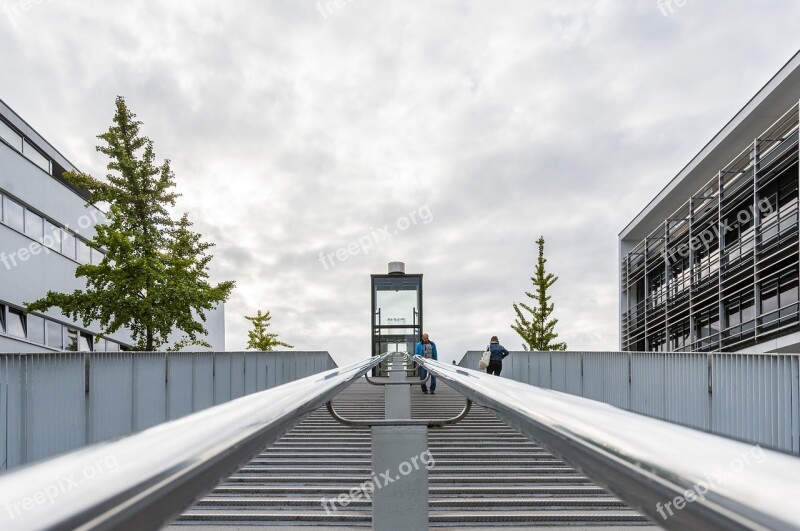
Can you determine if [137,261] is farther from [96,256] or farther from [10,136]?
[96,256]

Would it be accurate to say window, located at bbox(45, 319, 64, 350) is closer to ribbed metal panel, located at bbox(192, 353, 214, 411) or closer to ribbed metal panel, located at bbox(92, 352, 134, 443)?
ribbed metal panel, located at bbox(192, 353, 214, 411)

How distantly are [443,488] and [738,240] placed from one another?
2071cm

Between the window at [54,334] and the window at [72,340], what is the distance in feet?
1.68

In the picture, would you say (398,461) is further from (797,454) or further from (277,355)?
(277,355)

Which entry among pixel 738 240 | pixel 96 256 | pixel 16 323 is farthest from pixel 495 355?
pixel 96 256

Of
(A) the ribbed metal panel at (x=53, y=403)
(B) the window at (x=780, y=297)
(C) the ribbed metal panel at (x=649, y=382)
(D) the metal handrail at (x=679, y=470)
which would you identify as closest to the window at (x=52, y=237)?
(A) the ribbed metal panel at (x=53, y=403)

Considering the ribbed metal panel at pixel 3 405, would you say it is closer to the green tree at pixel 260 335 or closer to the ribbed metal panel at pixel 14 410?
the ribbed metal panel at pixel 14 410

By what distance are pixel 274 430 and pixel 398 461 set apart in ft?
4.43

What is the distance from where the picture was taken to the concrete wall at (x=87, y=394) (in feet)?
30.8

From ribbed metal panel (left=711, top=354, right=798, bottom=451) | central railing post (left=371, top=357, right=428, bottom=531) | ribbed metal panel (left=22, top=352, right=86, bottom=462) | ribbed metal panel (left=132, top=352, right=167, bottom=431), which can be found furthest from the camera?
ribbed metal panel (left=132, top=352, right=167, bottom=431)

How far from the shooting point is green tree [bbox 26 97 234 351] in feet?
78.9

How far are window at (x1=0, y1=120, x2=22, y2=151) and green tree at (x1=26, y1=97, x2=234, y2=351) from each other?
290 cm

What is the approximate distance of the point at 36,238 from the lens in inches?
1078

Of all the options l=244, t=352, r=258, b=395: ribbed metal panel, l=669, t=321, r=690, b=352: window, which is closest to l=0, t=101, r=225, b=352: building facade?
l=244, t=352, r=258, b=395: ribbed metal panel
